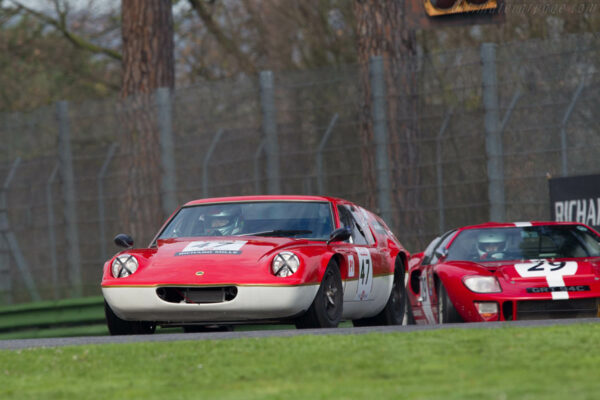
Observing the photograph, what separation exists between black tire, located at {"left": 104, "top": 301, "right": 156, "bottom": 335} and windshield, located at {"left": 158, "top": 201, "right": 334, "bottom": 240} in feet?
3.09

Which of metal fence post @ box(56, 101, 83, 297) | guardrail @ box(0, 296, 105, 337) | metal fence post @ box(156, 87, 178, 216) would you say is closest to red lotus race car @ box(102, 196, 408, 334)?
guardrail @ box(0, 296, 105, 337)

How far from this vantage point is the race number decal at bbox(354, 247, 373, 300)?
1103 centimetres

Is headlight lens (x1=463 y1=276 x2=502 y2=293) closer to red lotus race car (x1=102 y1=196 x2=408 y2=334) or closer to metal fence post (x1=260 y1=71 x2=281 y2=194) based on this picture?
red lotus race car (x1=102 y1=196 x2=408 y2=334)

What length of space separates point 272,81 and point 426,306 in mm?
4070

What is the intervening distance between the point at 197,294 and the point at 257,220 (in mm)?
1493

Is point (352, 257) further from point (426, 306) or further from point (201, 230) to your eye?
point (426, 306)

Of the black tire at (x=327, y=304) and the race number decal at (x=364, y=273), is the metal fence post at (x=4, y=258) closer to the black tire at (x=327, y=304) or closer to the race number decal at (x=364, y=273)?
the race number decal at (x=364, y=273)

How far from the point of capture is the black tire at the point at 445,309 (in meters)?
11.7

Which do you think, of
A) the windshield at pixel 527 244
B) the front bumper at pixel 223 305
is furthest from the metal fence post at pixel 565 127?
the front bumper at pixel 223 305

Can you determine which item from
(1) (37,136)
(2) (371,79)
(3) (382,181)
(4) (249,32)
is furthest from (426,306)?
(4) (249,32)

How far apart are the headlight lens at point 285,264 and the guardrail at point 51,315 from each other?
20.9 feet

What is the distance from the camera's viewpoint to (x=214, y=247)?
1024 cm

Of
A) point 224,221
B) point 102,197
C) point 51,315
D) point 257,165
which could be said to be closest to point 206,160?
point 257,165

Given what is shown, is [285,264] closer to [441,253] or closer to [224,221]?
[224,221]
